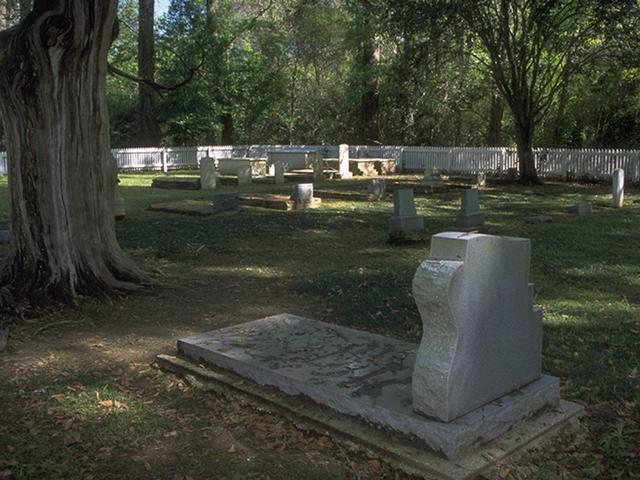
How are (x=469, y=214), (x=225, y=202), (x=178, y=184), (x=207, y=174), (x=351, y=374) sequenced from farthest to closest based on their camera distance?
(x=178, y=184) < (x=207, y=174) < (x=225, y=202) < (x=469, y=214) < (x=351, y=374)

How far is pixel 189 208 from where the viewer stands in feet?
49.8

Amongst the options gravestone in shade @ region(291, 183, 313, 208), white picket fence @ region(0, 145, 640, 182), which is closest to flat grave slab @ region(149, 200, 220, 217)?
gravestone in shade @ region(291, 183, 313, 208)

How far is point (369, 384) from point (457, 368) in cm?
77

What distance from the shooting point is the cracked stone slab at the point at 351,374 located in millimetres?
3670

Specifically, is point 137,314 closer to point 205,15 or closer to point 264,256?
point 264,256

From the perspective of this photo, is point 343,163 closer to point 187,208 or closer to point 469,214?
point 187,208

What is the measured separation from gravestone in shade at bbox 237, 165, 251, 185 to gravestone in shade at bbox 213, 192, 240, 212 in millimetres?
7986

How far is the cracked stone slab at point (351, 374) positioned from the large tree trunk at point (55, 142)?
7.45 feet

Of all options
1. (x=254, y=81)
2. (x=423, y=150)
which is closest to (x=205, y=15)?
(x=254, y=81)

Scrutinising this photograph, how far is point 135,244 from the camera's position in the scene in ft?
35.7

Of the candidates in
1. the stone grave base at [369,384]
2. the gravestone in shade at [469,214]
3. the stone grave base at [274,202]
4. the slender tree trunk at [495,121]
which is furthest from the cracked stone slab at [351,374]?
the slender tree trunk at [495,121]

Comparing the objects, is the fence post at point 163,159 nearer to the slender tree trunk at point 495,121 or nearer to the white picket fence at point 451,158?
the white picket fence at point 451,158

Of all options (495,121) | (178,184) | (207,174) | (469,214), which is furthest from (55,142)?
(495,121)

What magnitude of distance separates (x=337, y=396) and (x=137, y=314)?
3.32 m
